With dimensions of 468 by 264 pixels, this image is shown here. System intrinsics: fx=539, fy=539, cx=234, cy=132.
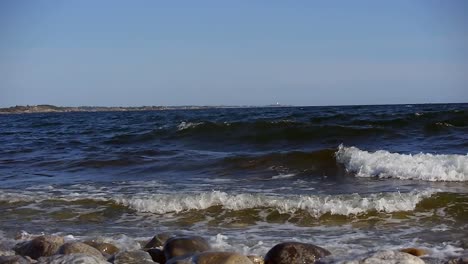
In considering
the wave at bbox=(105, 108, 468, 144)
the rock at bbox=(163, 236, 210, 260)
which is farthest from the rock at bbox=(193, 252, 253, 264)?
the wave at bbox=(105, 108, 468, 144)

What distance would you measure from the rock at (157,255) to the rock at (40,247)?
996 mm

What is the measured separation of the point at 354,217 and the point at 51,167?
9746 mm

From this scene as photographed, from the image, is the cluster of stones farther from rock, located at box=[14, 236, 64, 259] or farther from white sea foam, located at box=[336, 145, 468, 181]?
white sea foam, located at box=[336, 145, 468, 181]

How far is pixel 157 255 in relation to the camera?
5.64m

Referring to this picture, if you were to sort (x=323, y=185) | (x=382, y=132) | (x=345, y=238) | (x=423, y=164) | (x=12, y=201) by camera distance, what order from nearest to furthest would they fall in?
(x=345, y=238) → (x=12, y=201) → (x=323, y=185) → (x=423, y=164) → (x=382, y=132)

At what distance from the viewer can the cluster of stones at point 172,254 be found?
14.7ft

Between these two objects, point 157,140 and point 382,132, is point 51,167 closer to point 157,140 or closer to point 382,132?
point 157,140

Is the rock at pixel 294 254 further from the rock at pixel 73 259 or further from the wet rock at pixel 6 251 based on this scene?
the wet rock at pixel 6 251

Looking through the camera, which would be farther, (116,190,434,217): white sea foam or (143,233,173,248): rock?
(116,190,434,217): white sea foam

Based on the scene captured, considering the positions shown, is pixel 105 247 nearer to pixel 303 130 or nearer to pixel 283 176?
pixel 283 176

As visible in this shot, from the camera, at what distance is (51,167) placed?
1478 cm

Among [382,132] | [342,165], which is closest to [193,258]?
[342,165]

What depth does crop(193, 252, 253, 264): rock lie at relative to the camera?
190 inches

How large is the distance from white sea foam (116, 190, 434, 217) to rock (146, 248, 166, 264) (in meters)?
2.88
